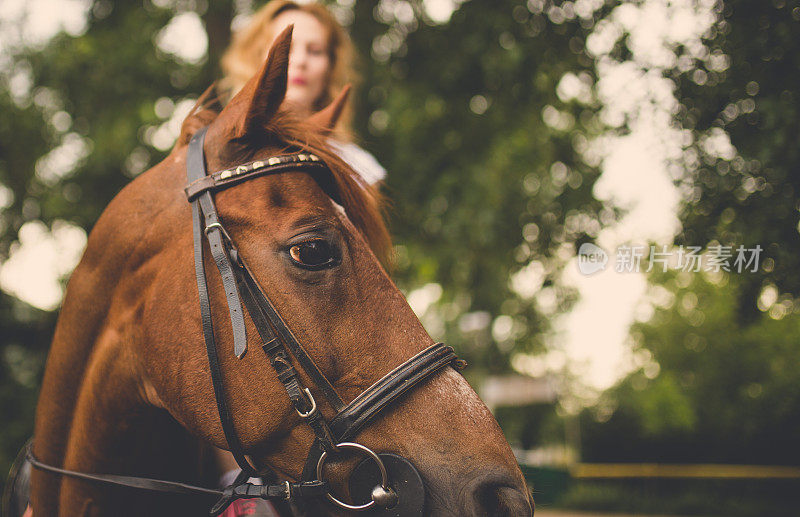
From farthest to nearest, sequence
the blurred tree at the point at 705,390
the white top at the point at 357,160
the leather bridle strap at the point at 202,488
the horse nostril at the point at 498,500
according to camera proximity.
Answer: the blurred tree at the point at 705,390 → the white top at the point at 357,160 → the leather bridle strap at the point at 202,488 → the horse nostril at the point at 498,500

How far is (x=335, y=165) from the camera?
189cm

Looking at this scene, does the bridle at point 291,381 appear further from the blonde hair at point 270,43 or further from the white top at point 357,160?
the blonde hair at point 270,43

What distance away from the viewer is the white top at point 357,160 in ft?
6.67

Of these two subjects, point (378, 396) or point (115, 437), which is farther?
point (115, 437)

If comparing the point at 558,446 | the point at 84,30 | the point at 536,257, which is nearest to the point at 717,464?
the point at 558,446

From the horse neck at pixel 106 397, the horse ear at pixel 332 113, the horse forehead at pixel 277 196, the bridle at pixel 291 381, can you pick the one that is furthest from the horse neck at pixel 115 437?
the horse ear at pixel 332 113

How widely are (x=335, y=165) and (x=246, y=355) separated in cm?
69

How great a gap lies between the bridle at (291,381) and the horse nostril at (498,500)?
142 mm

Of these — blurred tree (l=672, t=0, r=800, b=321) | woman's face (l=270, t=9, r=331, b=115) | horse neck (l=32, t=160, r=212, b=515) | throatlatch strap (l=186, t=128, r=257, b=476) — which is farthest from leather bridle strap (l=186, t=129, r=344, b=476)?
blurred tree (l=672, t=0, r=800, b=321)

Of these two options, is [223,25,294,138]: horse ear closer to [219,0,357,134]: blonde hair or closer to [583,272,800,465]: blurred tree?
[219,0,357,134]: blonde hair

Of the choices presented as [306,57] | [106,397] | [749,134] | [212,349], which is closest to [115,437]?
[106,397]

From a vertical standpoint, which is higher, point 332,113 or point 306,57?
point 306,57

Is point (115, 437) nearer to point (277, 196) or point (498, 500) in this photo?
point (277, 196)

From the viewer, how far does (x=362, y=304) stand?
1646 millimetres
